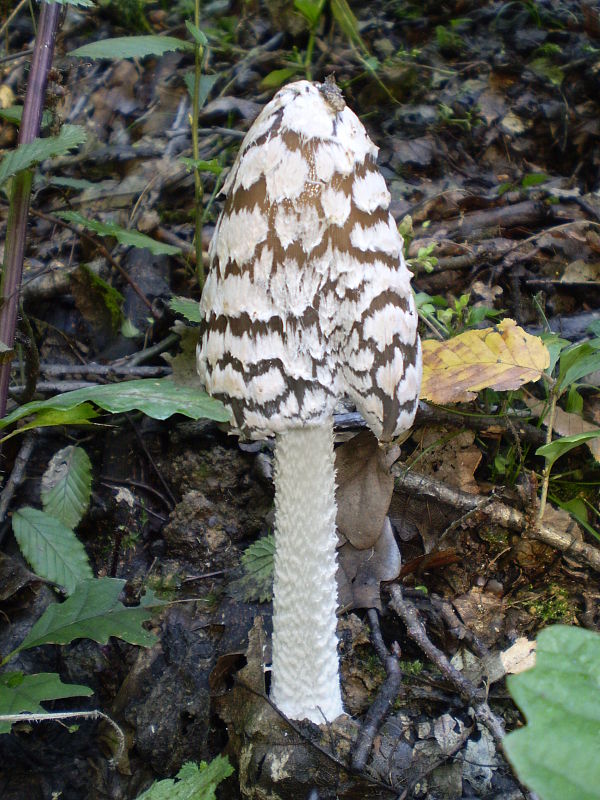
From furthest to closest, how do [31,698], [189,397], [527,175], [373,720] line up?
[527,175], [373,720], [31,698], [189,397]

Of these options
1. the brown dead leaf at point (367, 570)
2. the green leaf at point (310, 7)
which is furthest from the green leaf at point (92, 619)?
the green leaf at point (310, 7)

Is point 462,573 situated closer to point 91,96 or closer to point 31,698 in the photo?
point 31,698

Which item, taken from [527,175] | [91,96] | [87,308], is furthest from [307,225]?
[91,96]

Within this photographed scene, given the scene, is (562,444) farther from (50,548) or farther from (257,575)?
(50,548)

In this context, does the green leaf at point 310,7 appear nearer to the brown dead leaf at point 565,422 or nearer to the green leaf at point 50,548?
the brown dead leaf at point 565,422

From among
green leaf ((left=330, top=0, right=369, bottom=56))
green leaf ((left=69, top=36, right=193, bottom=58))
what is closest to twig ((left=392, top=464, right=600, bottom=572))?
green leaf ((left=69, top=36, right=193, bottom=58))
